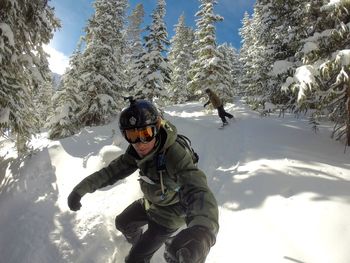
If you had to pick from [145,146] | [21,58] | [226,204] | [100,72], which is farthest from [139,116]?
[100,72]

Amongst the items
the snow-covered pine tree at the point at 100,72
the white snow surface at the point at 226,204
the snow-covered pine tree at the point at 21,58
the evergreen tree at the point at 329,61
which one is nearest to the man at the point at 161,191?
the white snow surface at the point at 226,204

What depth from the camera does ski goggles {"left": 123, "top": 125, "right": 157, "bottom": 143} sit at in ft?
12.1

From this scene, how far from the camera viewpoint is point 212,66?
3097cm

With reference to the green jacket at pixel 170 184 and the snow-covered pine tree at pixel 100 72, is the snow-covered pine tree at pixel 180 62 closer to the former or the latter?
the snow-covered pine tree at pixel 100 72

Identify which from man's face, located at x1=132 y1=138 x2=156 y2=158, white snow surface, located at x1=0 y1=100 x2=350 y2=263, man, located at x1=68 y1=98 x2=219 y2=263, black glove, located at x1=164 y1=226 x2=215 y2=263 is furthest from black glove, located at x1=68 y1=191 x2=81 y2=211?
white snow surface, located at x1=0 y1=100 x2=350 y2=263

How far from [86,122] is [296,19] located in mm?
14128

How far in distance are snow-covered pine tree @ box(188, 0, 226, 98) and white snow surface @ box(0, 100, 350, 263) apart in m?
18.9

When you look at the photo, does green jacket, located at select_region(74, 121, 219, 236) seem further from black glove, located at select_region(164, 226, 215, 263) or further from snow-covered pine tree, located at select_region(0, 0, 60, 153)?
snow-covered pine tree, located at select_region(0, 0, 60, 153)

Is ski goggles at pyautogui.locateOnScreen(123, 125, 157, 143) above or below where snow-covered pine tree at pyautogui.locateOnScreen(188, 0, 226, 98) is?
below

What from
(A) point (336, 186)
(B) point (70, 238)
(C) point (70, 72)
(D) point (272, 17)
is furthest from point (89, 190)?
(C) point (70, 72)

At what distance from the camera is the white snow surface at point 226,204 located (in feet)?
18.7

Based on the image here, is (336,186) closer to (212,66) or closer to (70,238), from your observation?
(70,238)

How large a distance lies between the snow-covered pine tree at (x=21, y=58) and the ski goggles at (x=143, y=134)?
6236 millimetres

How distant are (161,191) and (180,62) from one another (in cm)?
4495
